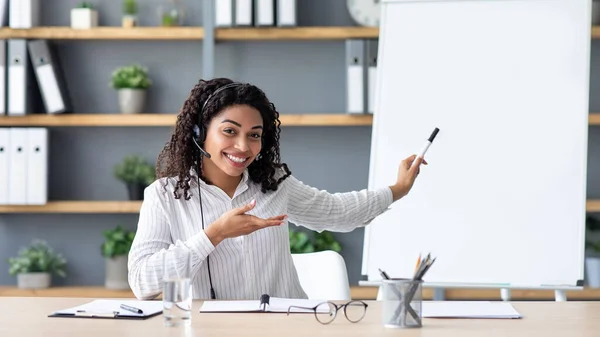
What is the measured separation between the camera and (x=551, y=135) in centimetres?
280

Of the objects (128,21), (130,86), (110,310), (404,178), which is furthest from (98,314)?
(128,21)

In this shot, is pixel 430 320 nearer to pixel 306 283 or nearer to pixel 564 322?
pixel 564 322

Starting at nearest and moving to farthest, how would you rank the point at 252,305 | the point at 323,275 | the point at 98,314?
the point at 98,314
the point at 252,305
the point at 323,275

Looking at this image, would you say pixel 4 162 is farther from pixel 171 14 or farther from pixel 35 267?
pixel 171 14

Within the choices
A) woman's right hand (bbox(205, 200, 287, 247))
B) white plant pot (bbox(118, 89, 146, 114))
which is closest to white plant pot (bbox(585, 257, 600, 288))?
white plant pot (bbox(118, 89, 146, 114))

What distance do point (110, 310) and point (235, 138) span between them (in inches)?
20.4

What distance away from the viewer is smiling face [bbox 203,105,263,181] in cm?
189

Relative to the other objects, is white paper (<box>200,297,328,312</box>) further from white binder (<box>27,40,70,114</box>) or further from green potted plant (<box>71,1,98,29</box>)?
green potted plant (<box>71,1,98,29</box>)

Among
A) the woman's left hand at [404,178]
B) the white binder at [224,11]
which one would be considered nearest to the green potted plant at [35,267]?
the white binder at [224,11]

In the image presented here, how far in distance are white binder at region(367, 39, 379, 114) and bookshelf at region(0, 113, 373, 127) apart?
0.32 ft

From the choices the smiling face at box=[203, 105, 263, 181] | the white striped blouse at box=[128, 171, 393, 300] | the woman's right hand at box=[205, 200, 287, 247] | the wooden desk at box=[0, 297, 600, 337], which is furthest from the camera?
the smiling face at box=[203, 105, 263, 181]

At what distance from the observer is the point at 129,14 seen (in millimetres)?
3678

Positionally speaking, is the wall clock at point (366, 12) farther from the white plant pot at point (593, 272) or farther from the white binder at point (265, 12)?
the white plant pot at point (593, 272)

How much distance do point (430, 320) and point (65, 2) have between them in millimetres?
2885
